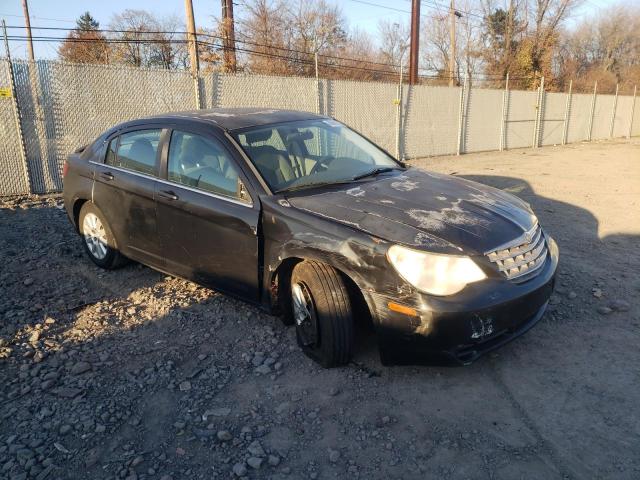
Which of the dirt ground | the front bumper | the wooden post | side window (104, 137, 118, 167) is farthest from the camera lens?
the wooden post

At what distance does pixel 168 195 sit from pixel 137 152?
2.47 feet

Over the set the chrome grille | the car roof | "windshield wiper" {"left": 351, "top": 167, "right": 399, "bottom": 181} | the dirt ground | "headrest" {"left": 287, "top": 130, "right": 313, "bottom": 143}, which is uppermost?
the car roof

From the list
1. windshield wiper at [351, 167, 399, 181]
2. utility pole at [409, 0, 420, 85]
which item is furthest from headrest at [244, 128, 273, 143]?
utility pole at [409, 0, 420, 85]

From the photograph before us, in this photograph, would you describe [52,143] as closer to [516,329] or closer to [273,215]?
[273,215]

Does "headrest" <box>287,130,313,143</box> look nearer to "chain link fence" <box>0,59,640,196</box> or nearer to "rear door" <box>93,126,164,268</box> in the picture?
"rear door" <box>93,126,164,268</box>

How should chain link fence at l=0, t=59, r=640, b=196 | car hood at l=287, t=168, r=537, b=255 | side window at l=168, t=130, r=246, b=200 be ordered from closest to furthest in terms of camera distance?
car hood at l=287, t=168, r=537, b=255 → side window at l=168, t=130, r=246, b=200 → chain link fence at l=0, t=59, r=640, b=196

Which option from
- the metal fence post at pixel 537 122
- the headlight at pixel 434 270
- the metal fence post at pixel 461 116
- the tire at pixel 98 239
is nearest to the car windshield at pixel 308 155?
the headlight at pixel 434 270

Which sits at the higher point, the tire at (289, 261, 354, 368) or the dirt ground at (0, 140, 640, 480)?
the tire at (289, 261, 354, 368)

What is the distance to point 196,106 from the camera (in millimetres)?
10219

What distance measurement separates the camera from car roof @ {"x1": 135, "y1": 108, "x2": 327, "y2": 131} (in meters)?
4.08

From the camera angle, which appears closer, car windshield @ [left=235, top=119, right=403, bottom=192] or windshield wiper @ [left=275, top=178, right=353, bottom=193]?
windshield wiper @ [left=275, top=178, right=353, bottom=193]

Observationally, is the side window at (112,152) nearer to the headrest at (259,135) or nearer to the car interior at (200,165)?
the car interior at (200,165)

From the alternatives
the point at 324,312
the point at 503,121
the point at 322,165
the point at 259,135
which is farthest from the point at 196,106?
the point at 503,121

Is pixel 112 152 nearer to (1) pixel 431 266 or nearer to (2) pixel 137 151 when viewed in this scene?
(2) pixel 137 151
